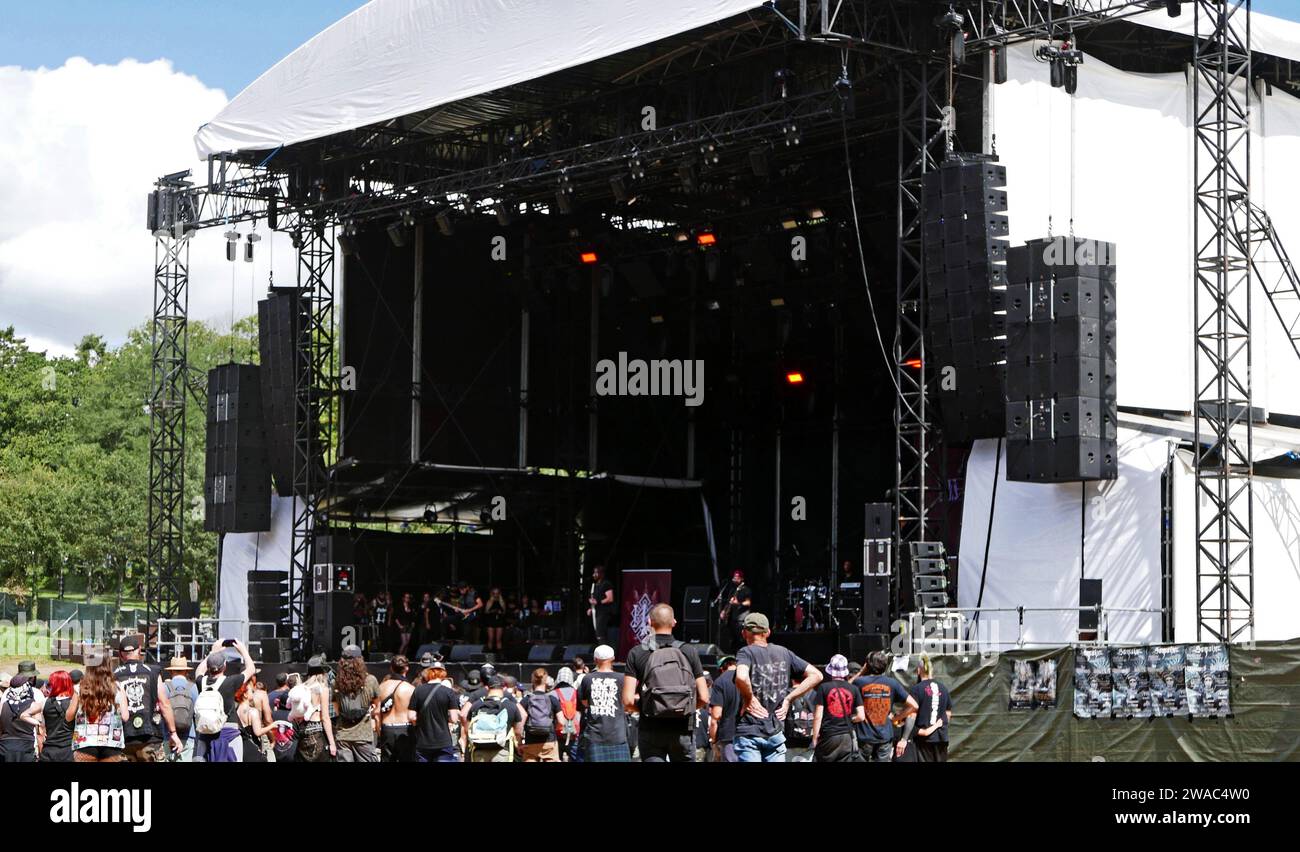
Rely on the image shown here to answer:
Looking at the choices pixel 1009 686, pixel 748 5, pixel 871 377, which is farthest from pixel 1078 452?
pixel 871 377

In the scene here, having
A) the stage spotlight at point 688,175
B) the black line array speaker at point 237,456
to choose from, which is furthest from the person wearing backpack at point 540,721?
the black line array speaker at point 237,456

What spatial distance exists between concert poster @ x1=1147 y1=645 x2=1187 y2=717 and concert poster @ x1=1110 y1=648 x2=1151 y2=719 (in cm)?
4

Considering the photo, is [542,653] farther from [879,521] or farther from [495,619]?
[879,521]

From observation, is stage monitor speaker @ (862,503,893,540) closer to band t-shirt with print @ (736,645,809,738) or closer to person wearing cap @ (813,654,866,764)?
A: person wearing cap @ (813,654,866,764)

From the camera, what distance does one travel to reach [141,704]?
37.2ft

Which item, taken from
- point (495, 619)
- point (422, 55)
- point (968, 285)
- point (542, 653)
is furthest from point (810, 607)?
point (422, 55)

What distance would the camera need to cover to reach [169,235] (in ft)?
90.8

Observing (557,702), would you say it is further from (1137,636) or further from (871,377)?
(871,377)

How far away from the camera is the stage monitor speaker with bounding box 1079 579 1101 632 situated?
17250mm

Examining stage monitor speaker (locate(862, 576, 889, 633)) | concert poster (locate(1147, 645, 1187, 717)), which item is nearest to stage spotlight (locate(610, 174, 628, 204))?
stage monitor speaker (locate(862, 576, 889, 633))

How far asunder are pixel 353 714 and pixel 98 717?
155cm

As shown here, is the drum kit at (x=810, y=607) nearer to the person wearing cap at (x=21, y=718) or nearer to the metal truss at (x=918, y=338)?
the metal truss at (x=918, y=338)

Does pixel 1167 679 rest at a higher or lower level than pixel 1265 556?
lower

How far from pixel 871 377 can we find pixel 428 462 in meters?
7.14
